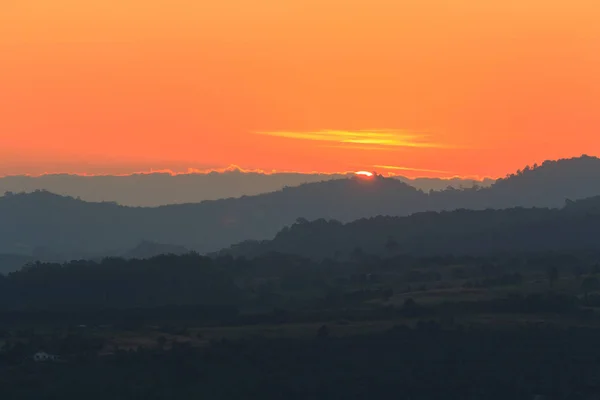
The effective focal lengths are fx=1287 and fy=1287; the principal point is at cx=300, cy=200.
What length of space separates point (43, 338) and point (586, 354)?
40642 mm

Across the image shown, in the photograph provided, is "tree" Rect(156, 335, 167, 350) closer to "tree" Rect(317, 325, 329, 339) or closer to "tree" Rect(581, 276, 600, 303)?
"tree" Rect(317, 325, 329, 339)

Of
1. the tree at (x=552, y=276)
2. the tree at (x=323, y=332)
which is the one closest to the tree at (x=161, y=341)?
the tree at (x=323, y=332)

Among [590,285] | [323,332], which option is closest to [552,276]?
[590,285]

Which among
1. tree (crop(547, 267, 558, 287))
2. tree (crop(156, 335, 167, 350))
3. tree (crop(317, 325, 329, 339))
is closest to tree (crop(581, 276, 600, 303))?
tree (crop(547, 267, 558, 287))

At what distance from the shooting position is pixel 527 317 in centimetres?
10944

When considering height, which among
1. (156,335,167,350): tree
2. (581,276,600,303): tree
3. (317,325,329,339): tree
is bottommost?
(156,335,167,350): tree

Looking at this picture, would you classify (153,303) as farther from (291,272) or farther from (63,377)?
(63,377)

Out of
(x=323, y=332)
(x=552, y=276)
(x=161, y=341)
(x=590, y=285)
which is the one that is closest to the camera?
(x=161, y=341)

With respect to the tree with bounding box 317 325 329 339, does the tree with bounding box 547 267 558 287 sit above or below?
above

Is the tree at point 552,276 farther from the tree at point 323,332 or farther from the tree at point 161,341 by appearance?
the tree at point 161,341

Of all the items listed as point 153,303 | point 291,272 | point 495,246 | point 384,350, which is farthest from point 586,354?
point 495,246

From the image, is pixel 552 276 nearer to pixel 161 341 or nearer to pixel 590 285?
pixel 590 285

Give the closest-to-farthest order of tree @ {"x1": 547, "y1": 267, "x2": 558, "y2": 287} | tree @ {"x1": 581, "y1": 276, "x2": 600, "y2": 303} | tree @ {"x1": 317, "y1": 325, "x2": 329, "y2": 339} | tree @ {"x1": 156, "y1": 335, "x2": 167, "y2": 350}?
tree @ {"x1": 156, "y1": 335, "x2": 167, "y2": 350} < tree @ {"x1": 317, "y1": 325, "x2": 329, "y2": 339} < tree @ {"x1": 581, "y1": 276, "x2": 600, "y2": 303} < tree @ {"x1": 547, "y1": 267, "x2": 558, "y2": 287}

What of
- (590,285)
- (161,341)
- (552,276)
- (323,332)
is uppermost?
(552,276)
